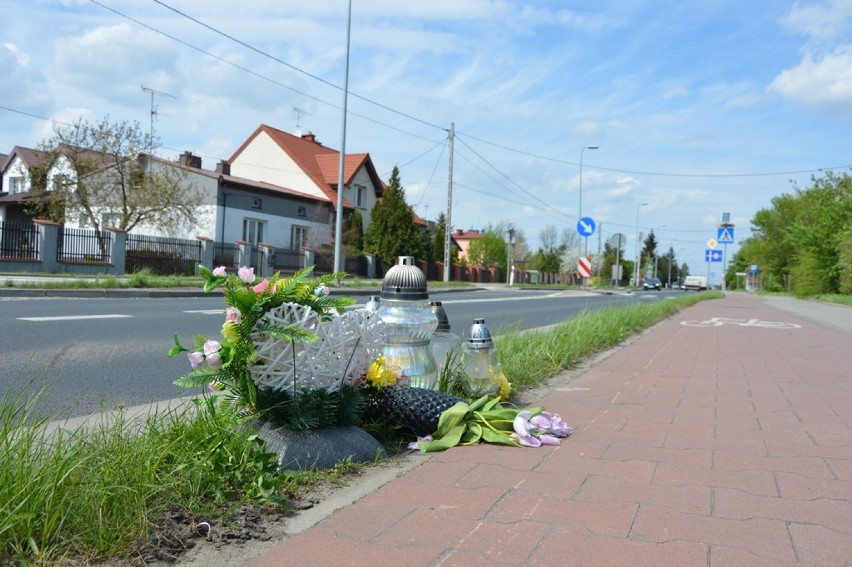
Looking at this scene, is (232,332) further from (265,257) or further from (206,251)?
(265,257)

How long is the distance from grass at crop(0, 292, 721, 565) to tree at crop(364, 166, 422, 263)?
41.6 metres

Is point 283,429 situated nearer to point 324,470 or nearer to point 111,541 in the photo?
point 324,470

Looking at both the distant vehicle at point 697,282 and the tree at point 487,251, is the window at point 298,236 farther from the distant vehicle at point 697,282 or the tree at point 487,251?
the distant vehicle at point 697,282

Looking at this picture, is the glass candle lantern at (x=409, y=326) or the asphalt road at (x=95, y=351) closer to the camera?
the glass candle lantern at (x=409, y=326)

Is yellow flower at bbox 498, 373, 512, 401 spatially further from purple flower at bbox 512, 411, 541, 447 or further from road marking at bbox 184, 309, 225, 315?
road marking at bbox 184, 309, 225, 315

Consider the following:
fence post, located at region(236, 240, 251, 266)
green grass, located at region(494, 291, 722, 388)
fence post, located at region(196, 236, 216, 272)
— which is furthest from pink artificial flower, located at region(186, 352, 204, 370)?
fence post, located at region(236, 240, 251, 266)

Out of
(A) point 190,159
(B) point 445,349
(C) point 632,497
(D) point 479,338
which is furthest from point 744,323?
(A) point 190,159

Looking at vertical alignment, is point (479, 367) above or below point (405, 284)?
below

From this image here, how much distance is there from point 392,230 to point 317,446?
42.3 meters

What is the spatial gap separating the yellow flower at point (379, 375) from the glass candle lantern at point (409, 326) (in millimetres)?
406

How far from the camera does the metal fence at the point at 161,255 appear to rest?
92.3 ft

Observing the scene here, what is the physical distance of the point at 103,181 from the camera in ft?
98.7

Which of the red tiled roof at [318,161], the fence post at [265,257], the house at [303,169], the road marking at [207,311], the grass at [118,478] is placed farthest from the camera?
the red tiled roof at [318,161]

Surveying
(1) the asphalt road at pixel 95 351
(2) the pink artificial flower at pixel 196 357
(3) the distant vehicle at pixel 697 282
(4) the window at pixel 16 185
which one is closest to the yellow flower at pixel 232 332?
(2) the pink artificial flower at pixel 196 357
